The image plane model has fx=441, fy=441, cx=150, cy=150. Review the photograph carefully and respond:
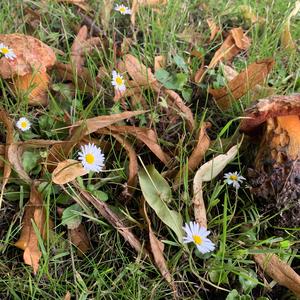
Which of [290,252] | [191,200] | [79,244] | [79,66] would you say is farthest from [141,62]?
[290,252]

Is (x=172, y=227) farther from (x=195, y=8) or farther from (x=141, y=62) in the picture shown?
(x=195, y=8)

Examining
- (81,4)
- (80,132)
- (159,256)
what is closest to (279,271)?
(159,256)

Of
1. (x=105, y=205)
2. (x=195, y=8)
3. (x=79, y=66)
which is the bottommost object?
(x=105, y=205)

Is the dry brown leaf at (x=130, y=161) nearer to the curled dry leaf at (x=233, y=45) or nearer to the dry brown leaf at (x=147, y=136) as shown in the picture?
the dry brown leaf at (x=147, y=136)

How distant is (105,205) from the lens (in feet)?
5.57

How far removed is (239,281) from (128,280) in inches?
16.0

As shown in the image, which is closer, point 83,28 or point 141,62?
point 141,62

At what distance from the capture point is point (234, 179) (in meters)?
1.80

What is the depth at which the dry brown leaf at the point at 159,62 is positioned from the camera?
2.18m

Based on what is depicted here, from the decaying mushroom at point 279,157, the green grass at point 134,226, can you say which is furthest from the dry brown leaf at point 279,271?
the decaying mushroom at point 279,157

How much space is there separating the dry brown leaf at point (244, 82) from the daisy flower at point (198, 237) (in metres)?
0.69

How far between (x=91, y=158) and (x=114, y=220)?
255 mm

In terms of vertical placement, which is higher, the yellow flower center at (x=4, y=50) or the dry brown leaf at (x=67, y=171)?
the yellow flower center at (x=4, y=50)

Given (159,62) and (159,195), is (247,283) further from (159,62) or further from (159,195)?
(159,62)
